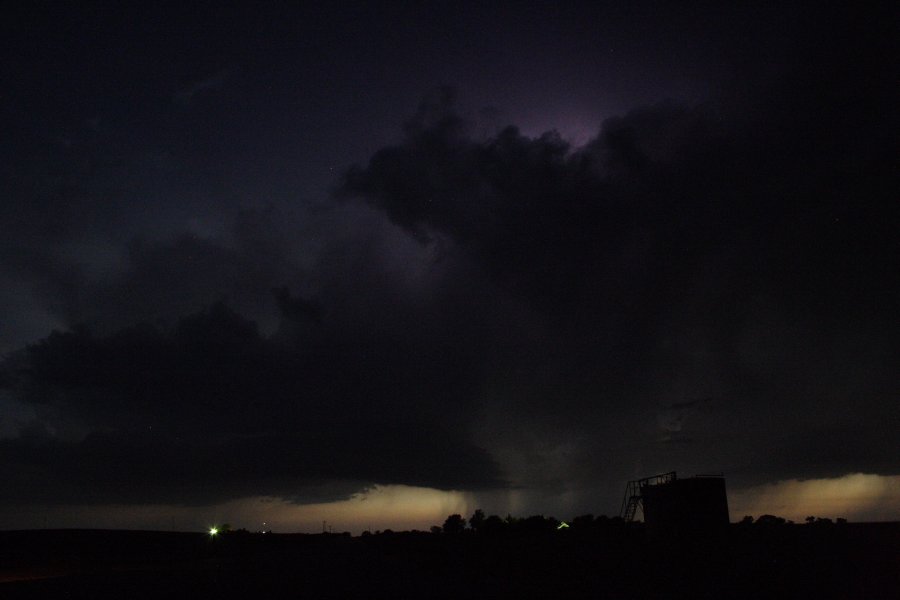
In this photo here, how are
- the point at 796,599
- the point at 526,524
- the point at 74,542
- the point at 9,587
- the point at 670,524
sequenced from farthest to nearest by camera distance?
the point at 74,542
the point at 526,524
the point at 670,524
the point at 9,587
the point at 796,599

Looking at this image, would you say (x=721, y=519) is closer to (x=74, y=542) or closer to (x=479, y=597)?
(x=479, y=597)

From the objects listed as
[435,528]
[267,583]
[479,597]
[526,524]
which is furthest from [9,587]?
[435,528]

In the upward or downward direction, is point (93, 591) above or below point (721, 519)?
below

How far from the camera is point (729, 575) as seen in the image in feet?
125

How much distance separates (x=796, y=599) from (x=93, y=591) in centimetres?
4278

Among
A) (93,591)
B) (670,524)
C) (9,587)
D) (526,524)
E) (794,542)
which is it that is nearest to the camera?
(93,591)

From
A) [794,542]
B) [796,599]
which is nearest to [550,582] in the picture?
[796,599]

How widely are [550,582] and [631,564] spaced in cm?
857

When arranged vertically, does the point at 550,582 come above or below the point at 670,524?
below

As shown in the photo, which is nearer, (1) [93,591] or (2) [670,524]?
(1) [93,591]

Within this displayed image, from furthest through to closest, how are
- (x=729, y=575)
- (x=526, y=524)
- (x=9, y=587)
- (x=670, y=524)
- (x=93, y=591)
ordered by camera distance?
1. (x=526, y=524)
2. (x=670, y=524)
3. (x=9, y=587)
4. (x=93, y=591)
5. (x=729, y=575)

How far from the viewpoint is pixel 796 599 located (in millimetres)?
30203

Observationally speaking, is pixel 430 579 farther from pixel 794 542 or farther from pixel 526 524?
pixel 526 524

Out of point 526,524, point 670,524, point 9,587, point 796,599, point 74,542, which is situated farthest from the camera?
point 74,542
